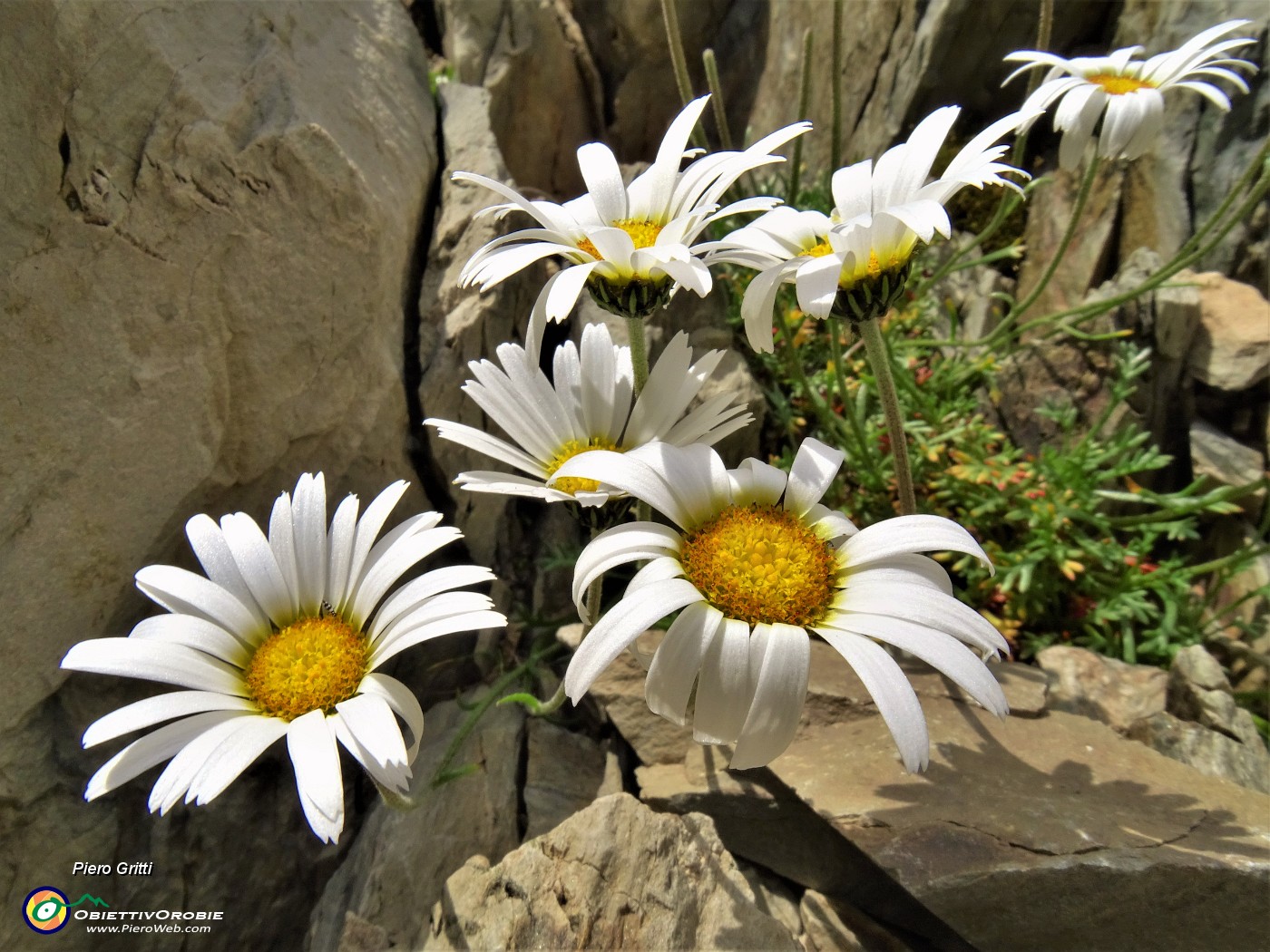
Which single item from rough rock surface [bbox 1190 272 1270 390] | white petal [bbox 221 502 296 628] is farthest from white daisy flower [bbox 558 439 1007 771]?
rough rock surface [bbox 1190 272 1270 390]

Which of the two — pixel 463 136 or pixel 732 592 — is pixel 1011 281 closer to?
pixel 463 136

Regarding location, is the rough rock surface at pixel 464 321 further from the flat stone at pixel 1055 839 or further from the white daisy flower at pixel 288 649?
the flat stone at pixel 1055 839

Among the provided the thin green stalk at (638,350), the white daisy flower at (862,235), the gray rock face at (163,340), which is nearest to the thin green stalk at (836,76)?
the white daisy flower at (862,235)

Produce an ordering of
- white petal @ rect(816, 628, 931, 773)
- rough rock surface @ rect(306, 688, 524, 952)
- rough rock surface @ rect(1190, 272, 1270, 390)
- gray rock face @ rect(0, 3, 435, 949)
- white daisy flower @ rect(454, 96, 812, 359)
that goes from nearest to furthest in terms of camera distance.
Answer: white petal @ rect(816, 628, 931, 773) → white daisy flower @ rect(454, 96, 812, 359) → gray rock face @ rect(0, 3, 435, 949) → rough rock surface @ rect(306, 688, 524, 952) → rough rock surface @ rect(1190, 272, 1270, 390)

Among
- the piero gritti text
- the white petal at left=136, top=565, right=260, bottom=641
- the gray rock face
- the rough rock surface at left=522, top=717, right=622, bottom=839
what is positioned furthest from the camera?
the rough rock surface at left=522, top=717, right=622, bottom=839

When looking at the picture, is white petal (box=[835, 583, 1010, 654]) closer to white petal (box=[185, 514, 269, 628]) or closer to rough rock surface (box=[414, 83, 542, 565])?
white petal (box=[185, 514, 269, 628])

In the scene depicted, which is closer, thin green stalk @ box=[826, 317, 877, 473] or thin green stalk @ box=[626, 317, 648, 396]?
thin green stalk @ box=[626, 317, 648, 396]

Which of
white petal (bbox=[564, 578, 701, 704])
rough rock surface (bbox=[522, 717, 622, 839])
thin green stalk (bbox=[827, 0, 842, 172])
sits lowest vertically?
rough rock surface (bbox=[522, 717, 622, 839])
